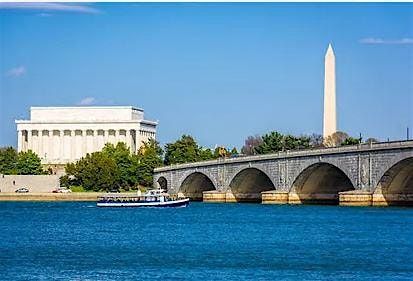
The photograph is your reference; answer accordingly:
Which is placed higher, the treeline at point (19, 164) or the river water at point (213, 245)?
the treeline at point (19, 164)

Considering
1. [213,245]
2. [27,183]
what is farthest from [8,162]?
[213,245]

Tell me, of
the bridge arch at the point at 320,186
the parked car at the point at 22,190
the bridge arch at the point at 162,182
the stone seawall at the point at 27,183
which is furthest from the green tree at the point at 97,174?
the bridge arch at the point at 320,186

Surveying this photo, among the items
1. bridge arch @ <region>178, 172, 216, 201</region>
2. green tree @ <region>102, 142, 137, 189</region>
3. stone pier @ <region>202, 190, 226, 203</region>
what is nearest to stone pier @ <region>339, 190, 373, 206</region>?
stone pier @ <region>202, 190, 226, 203</region>

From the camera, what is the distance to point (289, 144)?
17738 centimetres

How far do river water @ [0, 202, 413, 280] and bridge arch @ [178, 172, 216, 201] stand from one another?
139 ft

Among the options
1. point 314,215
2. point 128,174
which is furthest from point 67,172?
point 314,215

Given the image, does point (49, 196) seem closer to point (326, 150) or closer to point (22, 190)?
point (22, 190)

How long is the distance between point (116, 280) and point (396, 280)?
12.7 meters

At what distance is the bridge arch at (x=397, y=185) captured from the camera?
110 m

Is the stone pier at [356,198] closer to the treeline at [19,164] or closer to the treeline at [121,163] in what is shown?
the treeline at [121,163]

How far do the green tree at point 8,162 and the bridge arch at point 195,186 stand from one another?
3568 cm

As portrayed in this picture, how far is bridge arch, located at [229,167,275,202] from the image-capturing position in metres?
144

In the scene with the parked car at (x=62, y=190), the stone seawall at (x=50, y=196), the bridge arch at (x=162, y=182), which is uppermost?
the bridge arch at (x=162, y=182)

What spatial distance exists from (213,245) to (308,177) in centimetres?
5238
